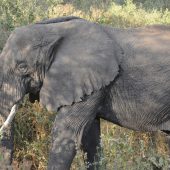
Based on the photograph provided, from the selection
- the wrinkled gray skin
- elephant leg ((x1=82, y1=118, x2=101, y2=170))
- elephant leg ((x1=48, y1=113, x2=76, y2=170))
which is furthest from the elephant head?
elephant leg ((x1=82, y1=118, x2=101, y2=170))

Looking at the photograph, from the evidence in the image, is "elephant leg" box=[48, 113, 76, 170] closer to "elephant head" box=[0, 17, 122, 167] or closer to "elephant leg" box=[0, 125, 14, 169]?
"elephant head" box=[0, 17, 122, 167]

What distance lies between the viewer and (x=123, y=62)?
3.56 metres

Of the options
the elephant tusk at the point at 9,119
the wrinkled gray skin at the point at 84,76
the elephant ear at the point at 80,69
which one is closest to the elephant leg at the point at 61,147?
the wrinkled gray skin at the point at 84,76

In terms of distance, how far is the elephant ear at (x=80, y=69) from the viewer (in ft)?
11.4

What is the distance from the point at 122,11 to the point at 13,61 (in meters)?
6.08

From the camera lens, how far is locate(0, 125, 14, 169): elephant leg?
12.5 ft

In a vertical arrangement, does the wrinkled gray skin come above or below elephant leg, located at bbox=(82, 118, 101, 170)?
above

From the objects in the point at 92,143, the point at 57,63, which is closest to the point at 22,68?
the point at 57,63

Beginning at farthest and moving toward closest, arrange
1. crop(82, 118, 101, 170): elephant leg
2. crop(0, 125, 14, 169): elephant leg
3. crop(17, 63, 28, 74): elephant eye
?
crop(82, 118, 101, 170): elephant leg → crop(0, 125, 14, 169): elephant leg → crop(17, 63, 28, 74): elephant eye

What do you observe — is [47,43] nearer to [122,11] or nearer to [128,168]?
[128,168]

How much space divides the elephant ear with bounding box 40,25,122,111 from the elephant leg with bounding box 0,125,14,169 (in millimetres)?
453

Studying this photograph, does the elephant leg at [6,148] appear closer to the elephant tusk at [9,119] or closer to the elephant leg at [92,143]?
the elephant tusk at [9,119]

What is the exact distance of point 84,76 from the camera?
349cm

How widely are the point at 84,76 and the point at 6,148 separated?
84 centimetres
